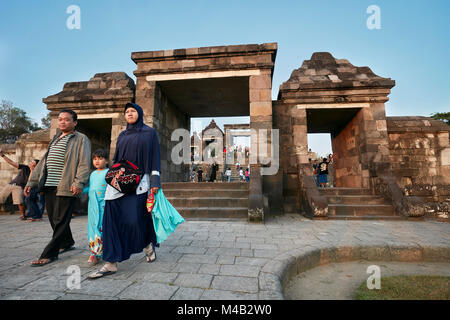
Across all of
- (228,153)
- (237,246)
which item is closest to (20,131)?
(228,153)

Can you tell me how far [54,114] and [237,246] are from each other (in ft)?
31.4

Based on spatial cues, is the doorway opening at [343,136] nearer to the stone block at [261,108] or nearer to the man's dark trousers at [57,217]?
the stone block at [261,108]

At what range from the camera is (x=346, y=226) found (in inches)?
196

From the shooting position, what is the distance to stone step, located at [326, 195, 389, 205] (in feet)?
21.4

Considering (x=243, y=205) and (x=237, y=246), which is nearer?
(x=237, y=246)

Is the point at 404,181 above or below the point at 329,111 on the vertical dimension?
below

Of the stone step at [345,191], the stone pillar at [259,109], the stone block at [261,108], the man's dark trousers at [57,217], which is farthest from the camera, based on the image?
the stone block at [261,108]

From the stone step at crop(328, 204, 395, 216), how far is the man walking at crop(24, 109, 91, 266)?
6.06 m

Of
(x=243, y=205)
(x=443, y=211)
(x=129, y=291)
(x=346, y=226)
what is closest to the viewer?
(x=129, y=291)

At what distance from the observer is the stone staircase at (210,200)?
5.75 m

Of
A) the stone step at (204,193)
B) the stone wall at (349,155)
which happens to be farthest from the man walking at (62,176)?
the stone wall at (349,155)

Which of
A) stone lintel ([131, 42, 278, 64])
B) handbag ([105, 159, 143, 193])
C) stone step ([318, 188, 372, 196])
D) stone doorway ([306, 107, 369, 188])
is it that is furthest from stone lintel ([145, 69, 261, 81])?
handbag ([105, 159, 143, 193])
